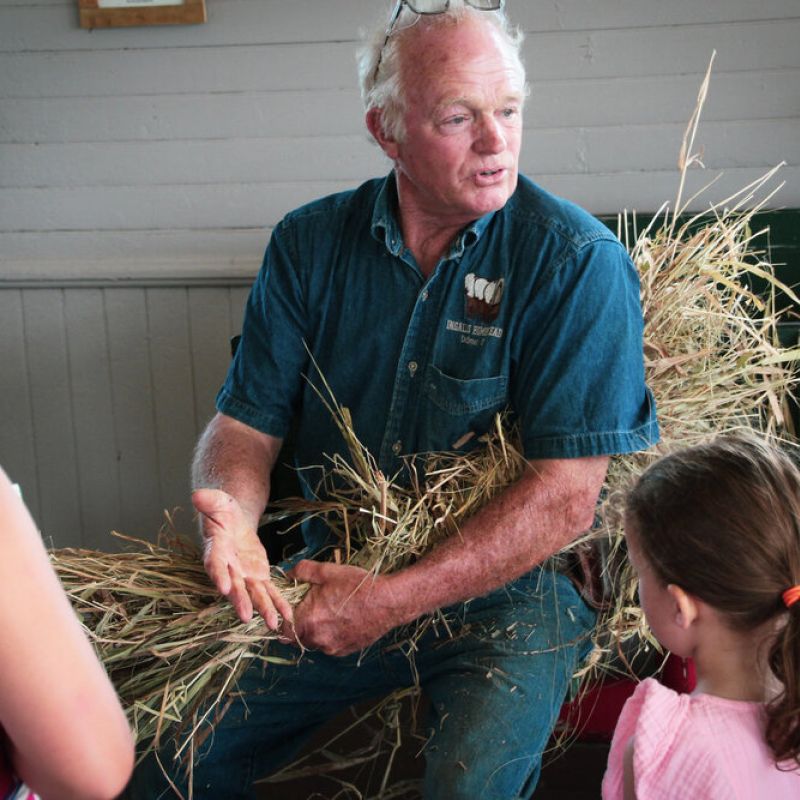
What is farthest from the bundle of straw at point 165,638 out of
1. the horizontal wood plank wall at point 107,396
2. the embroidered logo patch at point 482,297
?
the horizontal wood plank wall at point 107,396

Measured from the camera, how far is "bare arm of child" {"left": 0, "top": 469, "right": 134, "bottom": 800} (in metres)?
0.79

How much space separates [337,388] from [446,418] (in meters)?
0.25

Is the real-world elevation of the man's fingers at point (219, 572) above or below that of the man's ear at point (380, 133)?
below

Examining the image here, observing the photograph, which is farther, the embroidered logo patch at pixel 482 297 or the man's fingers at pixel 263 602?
the embroidered logo patch at pixel 482 297

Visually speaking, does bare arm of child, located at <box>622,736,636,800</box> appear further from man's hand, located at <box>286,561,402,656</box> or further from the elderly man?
man's hand, located at <box>286,561,402,656</box>

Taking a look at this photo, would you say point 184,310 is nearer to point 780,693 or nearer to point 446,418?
point 446,418

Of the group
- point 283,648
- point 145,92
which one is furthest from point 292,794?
point 145,92

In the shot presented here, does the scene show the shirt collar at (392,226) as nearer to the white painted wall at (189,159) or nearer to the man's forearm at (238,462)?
the man's forearm at (238,462)

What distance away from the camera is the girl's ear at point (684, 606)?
130 cm

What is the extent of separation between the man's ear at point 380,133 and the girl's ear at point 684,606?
1005 mm

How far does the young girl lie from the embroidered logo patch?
534 millimetres

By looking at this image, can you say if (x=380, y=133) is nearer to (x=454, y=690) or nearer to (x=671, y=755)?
(x=454, y=690)

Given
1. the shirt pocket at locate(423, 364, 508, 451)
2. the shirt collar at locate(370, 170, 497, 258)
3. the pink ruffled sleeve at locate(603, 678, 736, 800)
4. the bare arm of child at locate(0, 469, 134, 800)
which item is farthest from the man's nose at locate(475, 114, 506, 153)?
the bare arm of child at locate(0, 469, 134, 800)

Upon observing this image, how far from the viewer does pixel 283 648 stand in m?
1.77
